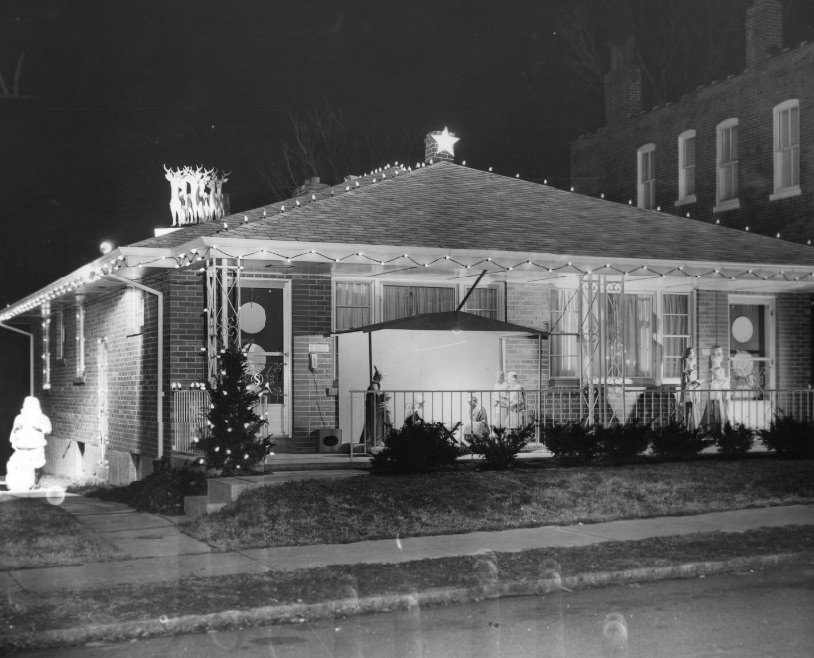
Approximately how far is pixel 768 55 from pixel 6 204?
23.7 metres

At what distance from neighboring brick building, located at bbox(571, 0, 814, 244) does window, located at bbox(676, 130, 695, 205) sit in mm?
24

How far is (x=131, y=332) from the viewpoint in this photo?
727 inches

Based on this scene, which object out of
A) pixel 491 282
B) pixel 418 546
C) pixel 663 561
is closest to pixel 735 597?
pixel 663 561

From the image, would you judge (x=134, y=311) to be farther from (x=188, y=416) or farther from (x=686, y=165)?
(x=686, y=165)

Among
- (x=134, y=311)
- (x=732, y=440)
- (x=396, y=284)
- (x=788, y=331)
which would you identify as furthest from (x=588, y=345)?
(x=134, y=311)

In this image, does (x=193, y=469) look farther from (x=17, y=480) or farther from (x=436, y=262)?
(x=17, y=480)

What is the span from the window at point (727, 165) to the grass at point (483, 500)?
11005mm

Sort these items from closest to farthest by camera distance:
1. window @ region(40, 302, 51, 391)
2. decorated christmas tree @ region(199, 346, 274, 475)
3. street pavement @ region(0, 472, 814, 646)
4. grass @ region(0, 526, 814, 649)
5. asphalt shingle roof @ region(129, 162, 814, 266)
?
grass @ region(0, 526, 814, 649), street pavement @ region(0, 472, 814, 646), decorated christmas tree @ region(199, 346, 274, 475), asphalt shingle roof @ region(129, 162, 814, 266), window @ region(40, 302, 51, 391)

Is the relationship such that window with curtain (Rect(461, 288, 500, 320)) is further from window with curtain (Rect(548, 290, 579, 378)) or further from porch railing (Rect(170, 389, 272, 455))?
porch railing (Rect(170, 389, 272, 455))

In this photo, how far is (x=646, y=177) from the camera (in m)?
28.3

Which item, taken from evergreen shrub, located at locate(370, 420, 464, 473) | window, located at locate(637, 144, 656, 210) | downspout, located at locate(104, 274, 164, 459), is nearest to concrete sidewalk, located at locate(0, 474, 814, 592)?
evergreen shrub, located at locate(370, 420, 464, 473)

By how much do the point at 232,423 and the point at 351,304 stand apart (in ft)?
13.9

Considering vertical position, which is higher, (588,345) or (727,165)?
(727,165)

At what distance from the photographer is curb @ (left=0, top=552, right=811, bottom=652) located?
7.30 meters
